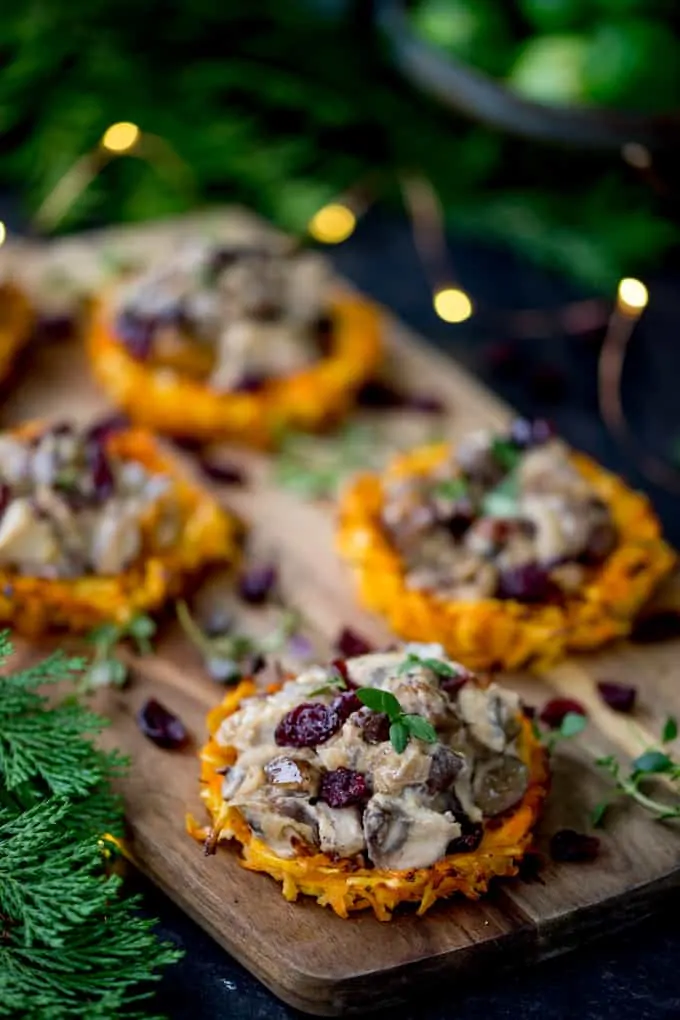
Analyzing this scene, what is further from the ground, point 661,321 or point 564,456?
point 564,456

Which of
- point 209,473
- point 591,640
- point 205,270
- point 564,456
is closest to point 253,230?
point 205,270

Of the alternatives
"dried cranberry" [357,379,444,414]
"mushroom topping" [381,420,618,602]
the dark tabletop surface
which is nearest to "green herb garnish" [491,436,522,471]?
"mushroom topping" [381,420,618,602]

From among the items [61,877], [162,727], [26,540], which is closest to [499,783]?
[162,727]

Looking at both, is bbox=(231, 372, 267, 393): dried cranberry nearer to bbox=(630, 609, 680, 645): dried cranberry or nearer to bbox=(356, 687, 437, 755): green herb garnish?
bbox=(630, 609, 680, 645): dried cranberry

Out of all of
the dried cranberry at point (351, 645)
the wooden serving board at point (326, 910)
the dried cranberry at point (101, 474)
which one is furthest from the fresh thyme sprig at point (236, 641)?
the dried cranberry at point (101, 474)

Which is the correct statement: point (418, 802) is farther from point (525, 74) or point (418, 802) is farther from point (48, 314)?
point (525, 74)
